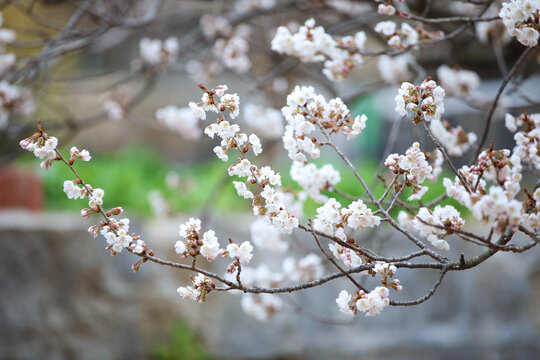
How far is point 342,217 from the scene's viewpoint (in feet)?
3.72

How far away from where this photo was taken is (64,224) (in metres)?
3.09

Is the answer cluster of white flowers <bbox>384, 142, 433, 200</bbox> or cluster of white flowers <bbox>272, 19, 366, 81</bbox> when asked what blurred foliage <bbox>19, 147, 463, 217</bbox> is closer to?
cluster of white flowers <bbox>272, 19, 366, 81</bbox>

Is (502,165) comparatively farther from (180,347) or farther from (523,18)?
(180,347)

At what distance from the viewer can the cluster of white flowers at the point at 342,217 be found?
3.65ft

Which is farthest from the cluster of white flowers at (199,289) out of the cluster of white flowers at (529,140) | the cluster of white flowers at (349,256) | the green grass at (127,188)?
the green grass at (127,188)

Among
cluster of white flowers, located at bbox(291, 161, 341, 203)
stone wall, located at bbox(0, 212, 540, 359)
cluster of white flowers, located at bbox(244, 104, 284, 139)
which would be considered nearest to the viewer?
cluster of white flowers, located at bbox(291, 161, 341, 203)

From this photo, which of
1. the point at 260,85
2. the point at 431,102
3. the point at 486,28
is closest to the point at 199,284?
the point at 431,102

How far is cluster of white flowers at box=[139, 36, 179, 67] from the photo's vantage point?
8.27 feet

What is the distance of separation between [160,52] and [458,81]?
1.35m

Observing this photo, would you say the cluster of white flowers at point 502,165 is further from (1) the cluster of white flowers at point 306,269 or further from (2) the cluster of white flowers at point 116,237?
(1) the cluster of white flowers at point 306,269

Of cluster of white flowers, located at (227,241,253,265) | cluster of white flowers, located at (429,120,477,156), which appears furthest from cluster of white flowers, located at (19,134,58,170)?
cluster of white flowers, located at (429,120,477,156)

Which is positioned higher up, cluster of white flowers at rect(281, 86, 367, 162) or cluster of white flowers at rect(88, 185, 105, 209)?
cluster of white flowers at rect(281, 86, 367, 162)

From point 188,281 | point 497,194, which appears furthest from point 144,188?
point 497,194

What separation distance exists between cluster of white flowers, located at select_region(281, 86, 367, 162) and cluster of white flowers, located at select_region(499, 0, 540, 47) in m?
0.36
